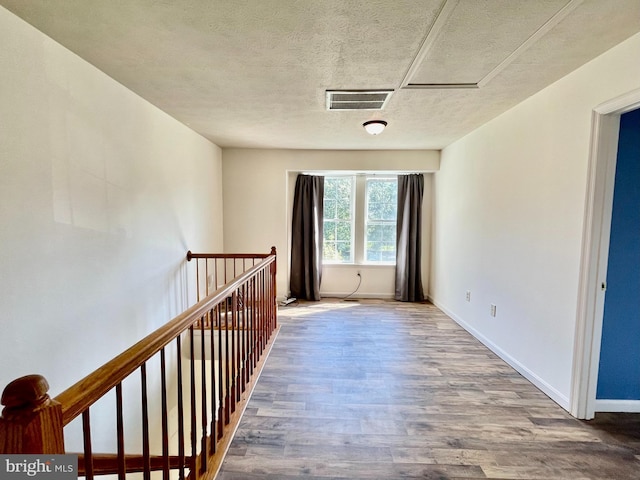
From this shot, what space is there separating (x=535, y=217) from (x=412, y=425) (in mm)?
1892

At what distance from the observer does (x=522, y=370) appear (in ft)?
8.41

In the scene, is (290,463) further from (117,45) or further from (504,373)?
(117,45)

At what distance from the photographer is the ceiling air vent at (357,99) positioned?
238 cm

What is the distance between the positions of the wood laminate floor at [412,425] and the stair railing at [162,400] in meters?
0.17

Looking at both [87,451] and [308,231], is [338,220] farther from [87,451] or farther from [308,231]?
[87,451]

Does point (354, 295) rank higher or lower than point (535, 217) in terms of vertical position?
lower

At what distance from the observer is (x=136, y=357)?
39.8 inches

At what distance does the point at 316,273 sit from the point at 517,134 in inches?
126

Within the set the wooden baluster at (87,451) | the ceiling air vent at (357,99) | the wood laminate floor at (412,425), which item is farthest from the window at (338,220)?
the wooden baluster at (87,451)

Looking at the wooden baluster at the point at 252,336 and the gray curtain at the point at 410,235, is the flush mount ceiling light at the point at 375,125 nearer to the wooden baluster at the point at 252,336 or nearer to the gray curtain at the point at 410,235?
the wooden baluster at the point at 252,336

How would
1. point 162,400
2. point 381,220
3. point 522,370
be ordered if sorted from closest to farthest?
point 162,400, point 522,370, point 381,220

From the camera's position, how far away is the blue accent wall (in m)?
1.95

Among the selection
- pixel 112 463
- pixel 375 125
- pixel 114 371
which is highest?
pixel 375 125

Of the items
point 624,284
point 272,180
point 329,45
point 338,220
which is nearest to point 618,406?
point 624,284
